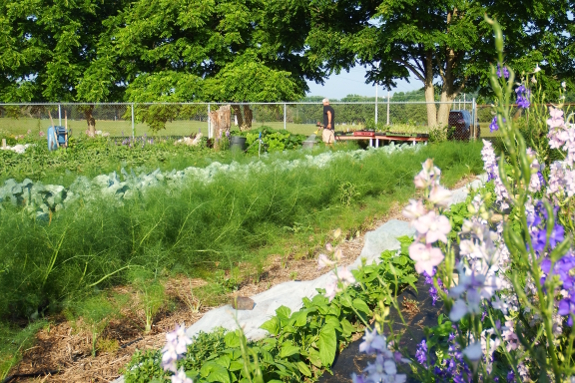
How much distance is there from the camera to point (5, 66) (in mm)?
24984

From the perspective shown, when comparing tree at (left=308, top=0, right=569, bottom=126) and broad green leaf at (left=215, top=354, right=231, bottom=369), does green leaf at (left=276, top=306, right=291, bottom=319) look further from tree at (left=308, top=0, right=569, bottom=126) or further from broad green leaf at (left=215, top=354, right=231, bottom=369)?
tree at (left=308, top=0, right=569, bottom=126)

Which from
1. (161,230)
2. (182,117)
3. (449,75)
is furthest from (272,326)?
(449,75)

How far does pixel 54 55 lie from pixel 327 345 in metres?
26.3

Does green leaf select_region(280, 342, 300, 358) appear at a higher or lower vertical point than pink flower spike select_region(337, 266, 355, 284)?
lower

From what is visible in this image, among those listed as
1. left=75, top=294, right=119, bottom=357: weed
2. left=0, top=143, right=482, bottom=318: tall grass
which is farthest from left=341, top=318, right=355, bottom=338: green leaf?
left=75, top=294, right=119, bottom=357: weed

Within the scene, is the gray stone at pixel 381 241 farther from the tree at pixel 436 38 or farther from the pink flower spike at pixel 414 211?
the tree at pixel 436 38

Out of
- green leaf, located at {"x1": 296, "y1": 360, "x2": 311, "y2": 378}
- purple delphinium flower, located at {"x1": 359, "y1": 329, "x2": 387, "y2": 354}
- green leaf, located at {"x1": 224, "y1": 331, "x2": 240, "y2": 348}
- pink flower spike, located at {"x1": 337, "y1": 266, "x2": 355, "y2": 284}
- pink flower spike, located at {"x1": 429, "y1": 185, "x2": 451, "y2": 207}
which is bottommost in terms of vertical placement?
green leaf, located at {"x1": 296, "y1": 360, "x2": 311, "y2": 378}

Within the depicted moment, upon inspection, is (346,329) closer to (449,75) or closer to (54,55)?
(449,75)

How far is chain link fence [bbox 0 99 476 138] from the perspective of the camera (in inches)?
695

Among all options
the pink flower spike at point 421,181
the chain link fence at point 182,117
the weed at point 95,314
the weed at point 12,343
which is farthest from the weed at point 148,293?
the chain link fence at point 182,117

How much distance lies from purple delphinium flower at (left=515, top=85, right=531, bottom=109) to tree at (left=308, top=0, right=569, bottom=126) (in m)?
15.0

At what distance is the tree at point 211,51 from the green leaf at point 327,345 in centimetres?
1993

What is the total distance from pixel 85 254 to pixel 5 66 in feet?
81.1

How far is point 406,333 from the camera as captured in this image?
3.26 metres
